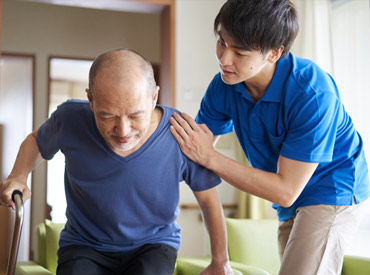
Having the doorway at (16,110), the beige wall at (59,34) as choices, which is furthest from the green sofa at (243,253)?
the doorway at (16,110)

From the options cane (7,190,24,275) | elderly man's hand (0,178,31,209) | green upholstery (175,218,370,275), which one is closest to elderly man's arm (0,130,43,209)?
elderly man's hand (0,178,31,209)

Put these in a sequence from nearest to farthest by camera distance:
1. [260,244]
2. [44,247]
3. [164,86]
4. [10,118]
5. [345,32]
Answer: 1. [44,247]
2. [260,244]
3. [345,32]
4. [164,86]
5. [10,118]

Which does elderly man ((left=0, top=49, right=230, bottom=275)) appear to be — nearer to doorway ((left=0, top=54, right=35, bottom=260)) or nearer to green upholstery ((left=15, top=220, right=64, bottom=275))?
green upholstery ((left=15, top=220, right=64, bottom=275))

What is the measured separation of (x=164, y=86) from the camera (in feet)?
16.5

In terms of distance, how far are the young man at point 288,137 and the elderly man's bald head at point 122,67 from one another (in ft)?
0.84

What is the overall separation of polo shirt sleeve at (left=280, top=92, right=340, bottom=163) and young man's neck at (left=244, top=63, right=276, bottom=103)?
165 mm

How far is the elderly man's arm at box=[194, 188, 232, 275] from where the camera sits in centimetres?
187

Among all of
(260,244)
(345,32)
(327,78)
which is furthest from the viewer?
(345,32)

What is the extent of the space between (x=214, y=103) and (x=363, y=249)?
2.42m

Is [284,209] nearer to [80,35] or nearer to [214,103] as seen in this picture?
[214,103]

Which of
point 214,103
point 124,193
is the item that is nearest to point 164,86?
point 214,103

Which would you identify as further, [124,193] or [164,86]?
[164,86]

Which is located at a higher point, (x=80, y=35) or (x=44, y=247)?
(x=80, y=35)

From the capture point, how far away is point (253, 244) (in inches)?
149
